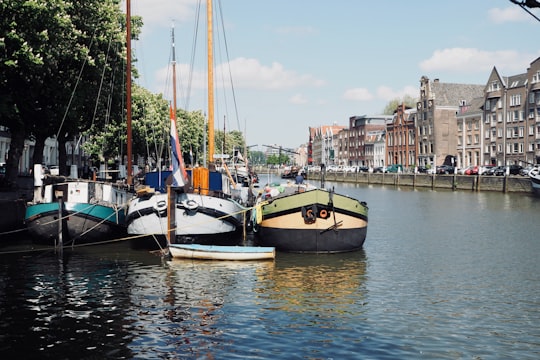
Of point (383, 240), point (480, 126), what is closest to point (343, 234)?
point (383, 240)

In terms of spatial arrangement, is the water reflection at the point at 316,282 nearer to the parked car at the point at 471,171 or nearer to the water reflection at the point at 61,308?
the water reflection at the point at 61,308

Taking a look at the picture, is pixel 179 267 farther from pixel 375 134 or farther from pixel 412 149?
pixel 375 134

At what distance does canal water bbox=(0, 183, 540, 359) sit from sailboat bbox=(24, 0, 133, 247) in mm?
1280

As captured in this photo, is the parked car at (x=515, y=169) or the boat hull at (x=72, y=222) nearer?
the boat hull at (x=72, y=222)

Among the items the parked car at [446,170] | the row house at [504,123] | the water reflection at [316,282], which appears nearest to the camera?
the water reflection at [316,282]

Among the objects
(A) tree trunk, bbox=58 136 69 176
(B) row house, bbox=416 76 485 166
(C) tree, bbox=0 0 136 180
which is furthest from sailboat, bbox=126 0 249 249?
(B) row house, bbox=416 76 485 166

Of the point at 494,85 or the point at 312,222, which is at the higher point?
the point at 494,85

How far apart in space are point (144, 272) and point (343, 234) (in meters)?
9.54

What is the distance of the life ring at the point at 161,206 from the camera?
91.3 ft

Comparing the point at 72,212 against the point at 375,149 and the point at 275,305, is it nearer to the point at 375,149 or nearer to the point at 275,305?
the point at 275,305

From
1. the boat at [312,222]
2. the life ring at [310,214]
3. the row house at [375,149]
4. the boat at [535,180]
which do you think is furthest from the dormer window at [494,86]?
the life ring at [310,214]

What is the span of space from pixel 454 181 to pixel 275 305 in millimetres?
81967

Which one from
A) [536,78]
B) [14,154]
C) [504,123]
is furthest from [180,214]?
[504,123]

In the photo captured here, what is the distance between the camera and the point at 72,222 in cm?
2938
